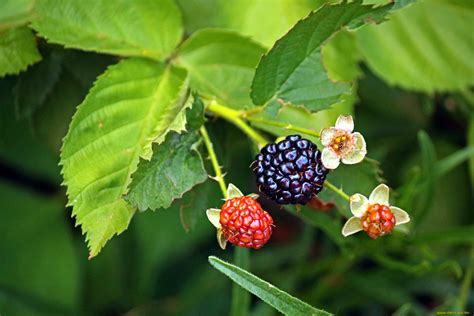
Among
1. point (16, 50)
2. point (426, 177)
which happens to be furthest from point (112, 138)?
point (426, 177)

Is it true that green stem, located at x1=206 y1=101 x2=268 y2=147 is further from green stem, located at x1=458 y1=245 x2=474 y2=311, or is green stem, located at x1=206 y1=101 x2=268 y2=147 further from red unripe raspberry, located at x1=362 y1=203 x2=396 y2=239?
green stem, located at x1=458 y1=245 x2=474 y2=311

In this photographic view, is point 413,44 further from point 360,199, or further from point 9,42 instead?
point 9,42

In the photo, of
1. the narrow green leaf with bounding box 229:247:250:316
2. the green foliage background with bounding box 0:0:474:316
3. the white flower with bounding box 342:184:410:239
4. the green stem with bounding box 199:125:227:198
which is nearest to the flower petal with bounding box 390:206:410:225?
the white flower with bounding box 342:184:410:239

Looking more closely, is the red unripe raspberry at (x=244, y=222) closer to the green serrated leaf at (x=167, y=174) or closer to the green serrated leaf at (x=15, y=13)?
the green serrated leaf at (x=167, y=174)

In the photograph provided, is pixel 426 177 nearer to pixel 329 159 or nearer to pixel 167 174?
pixel 329 159

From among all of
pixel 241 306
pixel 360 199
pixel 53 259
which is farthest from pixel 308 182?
pixel 53 259
